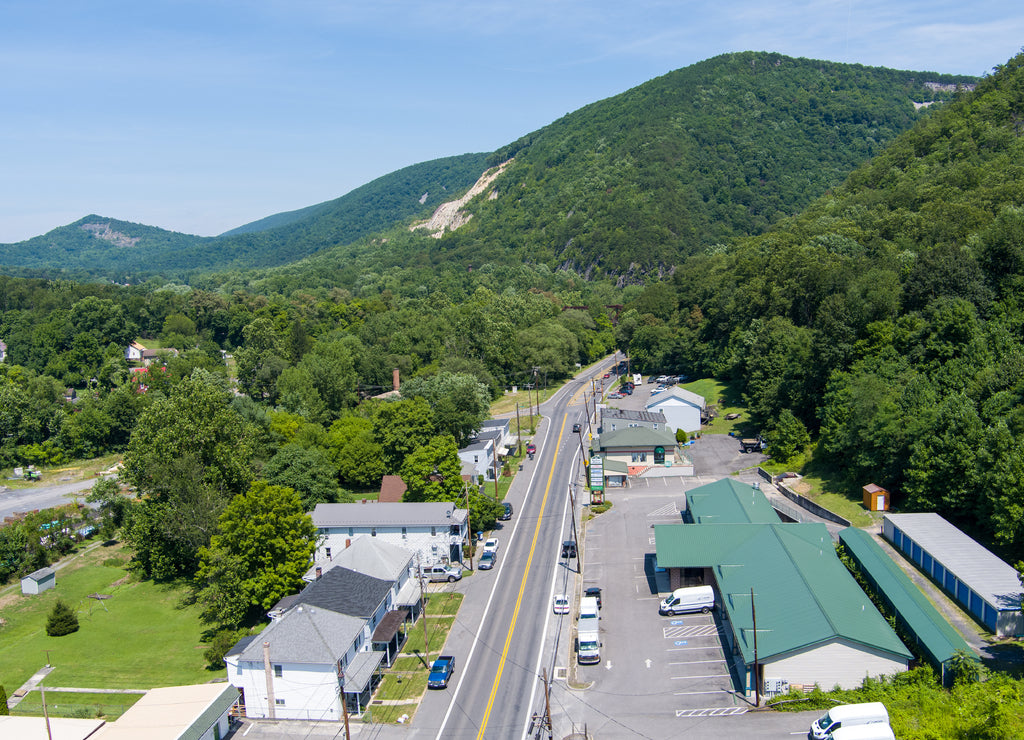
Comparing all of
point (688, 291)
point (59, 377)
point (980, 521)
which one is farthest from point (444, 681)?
point (59, 377)

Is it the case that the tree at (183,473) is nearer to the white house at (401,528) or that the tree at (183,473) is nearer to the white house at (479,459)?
the white house at (401,528)

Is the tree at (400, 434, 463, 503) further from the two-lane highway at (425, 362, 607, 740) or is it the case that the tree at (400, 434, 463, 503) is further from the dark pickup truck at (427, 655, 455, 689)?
the dark pickup truck at (427, 655, 455, 689)

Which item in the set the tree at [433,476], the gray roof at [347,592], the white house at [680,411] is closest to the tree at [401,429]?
the tree at [433,476]

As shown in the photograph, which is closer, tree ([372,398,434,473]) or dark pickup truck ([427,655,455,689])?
dark pickup truck ([427,655,455,689])

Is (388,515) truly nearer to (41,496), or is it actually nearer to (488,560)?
(488,560)

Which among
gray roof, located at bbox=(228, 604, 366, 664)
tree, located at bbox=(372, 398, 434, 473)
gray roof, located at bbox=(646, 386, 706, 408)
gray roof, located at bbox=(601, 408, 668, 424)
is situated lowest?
gray roof, located at bbox=(228, 604, 366, 664)

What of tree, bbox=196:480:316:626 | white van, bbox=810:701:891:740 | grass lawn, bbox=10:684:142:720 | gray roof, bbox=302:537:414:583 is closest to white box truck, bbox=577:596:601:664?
white van, bbox=810:701:891:740
